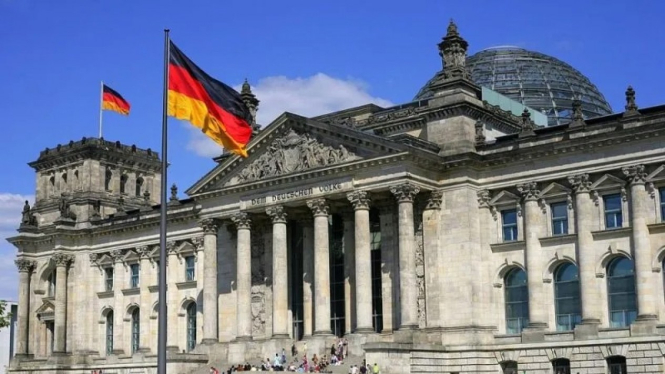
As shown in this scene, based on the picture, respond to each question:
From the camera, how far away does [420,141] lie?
59.9 meters

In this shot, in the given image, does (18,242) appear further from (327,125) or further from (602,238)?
(602,238)

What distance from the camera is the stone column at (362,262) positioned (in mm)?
58344

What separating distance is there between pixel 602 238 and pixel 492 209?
708 cm

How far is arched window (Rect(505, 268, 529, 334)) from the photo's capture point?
58.2 meters

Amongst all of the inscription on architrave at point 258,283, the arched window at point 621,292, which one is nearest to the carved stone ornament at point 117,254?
the inscription on architrave at point 258,283

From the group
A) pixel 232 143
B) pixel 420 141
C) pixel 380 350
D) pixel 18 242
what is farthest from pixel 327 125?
pixel 18 242

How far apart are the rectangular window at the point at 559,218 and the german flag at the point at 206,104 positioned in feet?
88.6

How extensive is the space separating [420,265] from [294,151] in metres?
10.6

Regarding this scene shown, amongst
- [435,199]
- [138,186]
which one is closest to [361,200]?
[435,199]

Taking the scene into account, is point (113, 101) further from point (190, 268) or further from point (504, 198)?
point (504, 198)

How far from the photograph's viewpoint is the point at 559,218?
57.1 metres

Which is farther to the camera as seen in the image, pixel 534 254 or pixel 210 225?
pixel 210 225

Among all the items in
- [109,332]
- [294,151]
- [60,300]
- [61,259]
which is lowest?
[109,332]

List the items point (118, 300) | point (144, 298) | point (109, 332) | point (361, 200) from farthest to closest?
point (109, 332), point (118, 300), point (144, 298), point (361, 200)
